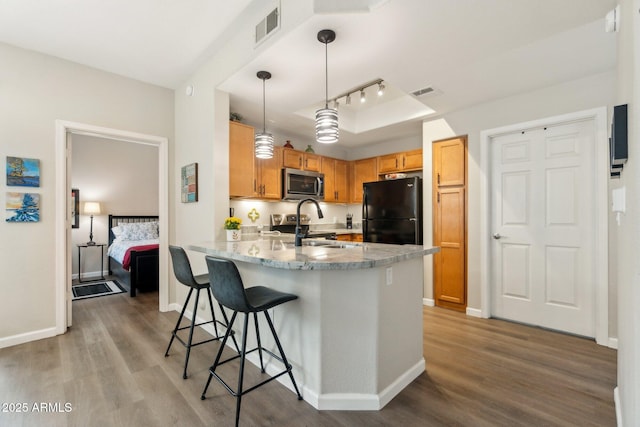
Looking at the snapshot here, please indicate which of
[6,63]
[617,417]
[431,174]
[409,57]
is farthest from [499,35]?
[6,63]

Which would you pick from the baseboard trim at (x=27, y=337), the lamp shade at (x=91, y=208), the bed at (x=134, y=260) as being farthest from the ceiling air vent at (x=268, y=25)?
the lamp shade at (x=91, y=208)

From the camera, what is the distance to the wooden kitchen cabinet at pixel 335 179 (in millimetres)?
5273

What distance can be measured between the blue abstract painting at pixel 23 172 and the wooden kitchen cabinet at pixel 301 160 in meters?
2.79

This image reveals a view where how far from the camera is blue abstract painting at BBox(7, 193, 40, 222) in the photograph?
2.90m

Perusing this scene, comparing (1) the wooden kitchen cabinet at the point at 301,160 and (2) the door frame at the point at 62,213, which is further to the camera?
(1) the wooden kitchen cabinet at the point at 301,160

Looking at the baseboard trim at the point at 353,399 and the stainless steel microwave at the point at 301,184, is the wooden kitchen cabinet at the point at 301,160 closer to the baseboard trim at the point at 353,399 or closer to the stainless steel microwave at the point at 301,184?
the stainless steel microwave at the point at 301,184

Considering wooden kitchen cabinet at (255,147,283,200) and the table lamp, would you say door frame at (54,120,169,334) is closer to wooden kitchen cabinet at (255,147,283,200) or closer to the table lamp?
wooden kitchen cabinet at (255,147,283,200)

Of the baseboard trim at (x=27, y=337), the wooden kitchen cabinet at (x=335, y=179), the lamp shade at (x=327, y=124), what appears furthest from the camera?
the wooden kitchen cabinet at (x=335, y=179)

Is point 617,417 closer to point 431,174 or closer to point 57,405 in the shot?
point 431,174

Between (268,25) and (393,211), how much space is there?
2.88 metres

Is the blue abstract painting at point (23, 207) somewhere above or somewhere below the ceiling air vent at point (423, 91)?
below

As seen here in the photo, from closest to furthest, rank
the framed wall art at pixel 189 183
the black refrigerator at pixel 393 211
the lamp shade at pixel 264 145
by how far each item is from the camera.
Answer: the lamp shade at pixel 264 145 → the framed wall art at pixel 189 183 → the black refrigerator at pixel 393 211

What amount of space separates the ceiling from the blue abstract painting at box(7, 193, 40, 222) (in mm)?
1487

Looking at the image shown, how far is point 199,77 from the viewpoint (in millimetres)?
3496
